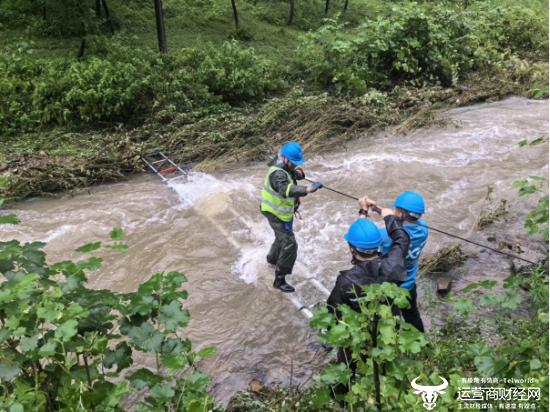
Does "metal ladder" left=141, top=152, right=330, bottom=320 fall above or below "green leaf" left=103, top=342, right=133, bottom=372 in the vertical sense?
below

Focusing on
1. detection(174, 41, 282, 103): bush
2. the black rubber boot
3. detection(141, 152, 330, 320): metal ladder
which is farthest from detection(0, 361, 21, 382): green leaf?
detection(174, 41, 282, 103): bush

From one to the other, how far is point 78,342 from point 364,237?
236cm

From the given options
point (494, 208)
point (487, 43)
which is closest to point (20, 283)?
point (494, 208)

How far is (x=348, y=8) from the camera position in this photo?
23.1m

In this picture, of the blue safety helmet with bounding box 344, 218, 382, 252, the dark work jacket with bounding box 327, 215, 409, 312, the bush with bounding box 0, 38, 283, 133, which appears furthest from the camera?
the bush with bounding box 0, 38, 283, 133

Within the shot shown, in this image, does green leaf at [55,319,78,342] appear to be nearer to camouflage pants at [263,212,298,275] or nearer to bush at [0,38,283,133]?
camouflage pants at [263,212,298,275]

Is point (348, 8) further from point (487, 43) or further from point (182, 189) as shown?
point (182, 189)

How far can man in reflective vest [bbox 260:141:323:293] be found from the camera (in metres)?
5.43

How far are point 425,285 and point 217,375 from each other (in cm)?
288

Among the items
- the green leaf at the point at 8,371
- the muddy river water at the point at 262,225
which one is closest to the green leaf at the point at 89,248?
the green leaf at the point at 8,371

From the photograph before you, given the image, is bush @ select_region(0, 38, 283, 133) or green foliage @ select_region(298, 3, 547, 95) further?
green foliage @ select_region(298, 3, 547, 95)

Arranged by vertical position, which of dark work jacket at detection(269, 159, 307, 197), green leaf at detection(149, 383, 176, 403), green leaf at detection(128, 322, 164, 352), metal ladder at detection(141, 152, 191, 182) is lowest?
metal ladder at detection(141, 152, 191, 182)

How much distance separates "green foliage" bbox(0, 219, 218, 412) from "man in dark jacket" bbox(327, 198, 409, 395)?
1.59m

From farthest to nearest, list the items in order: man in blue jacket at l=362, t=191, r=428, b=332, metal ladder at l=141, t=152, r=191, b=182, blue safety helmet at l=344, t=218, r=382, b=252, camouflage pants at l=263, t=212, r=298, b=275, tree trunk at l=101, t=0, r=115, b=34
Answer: tree trunk at l=101, t=0, r=115, b=34
metal ladder at l=141, t=152, r=191, b=182
camouflage pants at l=263, t=212, r=298, b=275
man in blue jacket at l=362, t=191, r=428, b=332
blue safety helmet at l=344, t=218, r=382, b=252
